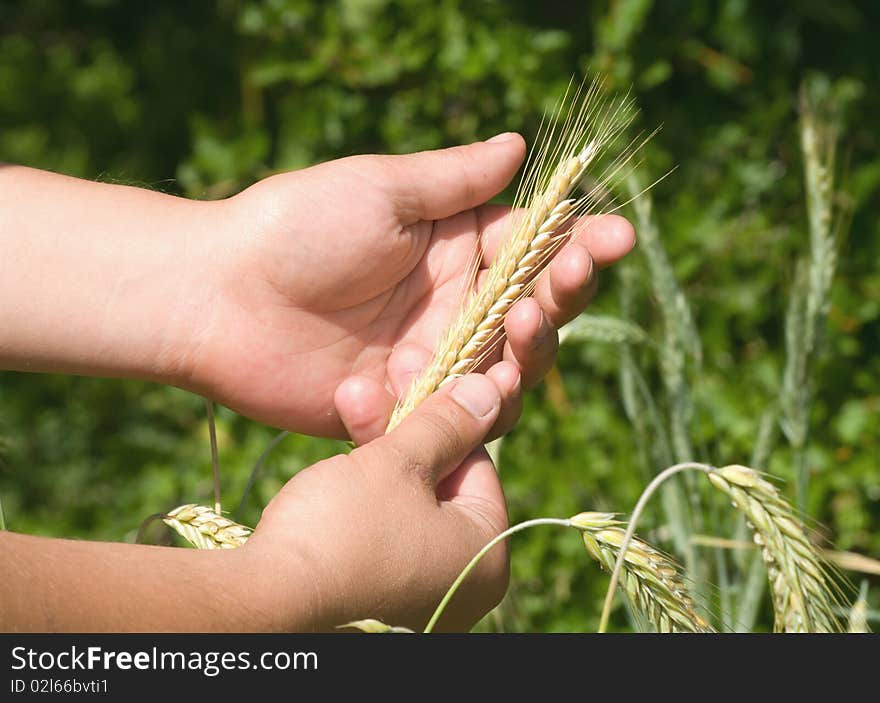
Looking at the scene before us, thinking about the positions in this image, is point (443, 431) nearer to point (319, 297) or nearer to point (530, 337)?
point (530, 337)

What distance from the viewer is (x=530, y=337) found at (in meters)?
1.42

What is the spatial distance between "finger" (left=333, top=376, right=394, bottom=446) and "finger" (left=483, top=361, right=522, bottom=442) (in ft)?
0.59

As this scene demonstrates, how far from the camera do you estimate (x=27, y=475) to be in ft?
9.23

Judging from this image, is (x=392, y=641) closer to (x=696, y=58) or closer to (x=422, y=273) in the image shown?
(x=422, y=273)

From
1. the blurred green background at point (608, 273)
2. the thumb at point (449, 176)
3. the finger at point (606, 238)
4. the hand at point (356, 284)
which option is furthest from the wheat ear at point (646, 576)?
the blurred green background at point (608, 273)

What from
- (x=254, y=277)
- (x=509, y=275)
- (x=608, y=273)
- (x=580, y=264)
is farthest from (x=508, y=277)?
(x=608, y=273)

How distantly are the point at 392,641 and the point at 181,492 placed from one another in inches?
64.7

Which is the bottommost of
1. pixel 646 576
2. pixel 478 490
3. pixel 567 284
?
pixel 646 576

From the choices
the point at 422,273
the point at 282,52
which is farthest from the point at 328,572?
the point at 282,52

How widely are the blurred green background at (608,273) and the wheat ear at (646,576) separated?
97 cm

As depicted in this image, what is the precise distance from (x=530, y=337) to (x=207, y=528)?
0.54m

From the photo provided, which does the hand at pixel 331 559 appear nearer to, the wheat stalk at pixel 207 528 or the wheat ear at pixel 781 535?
the wheat stalk at pixel 207 528

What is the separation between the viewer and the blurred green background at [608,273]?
Answer: 86.7 inches

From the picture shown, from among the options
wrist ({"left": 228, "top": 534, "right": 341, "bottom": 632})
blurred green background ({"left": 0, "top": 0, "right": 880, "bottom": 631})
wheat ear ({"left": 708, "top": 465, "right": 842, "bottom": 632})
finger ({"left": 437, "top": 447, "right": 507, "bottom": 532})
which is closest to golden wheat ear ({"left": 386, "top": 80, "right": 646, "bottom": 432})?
finger ({"left": 437, "top": 447, "right": 507, "bottom": 532})
